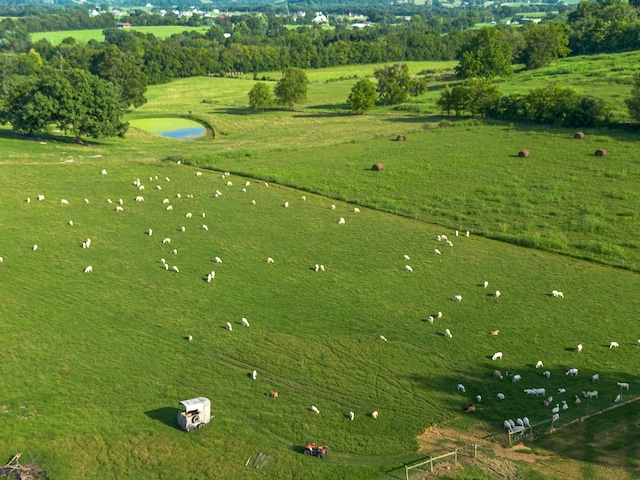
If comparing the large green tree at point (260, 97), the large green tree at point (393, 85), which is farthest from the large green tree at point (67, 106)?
the large green tree at point (393, 85)

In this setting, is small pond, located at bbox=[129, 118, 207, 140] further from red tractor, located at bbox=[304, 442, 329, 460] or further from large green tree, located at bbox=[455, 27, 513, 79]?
red tractor, located at bbox=[304, 442, 329, 460]

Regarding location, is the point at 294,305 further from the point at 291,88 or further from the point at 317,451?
the point at 291,88

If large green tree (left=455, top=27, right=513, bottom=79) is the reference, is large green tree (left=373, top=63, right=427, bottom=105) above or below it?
below

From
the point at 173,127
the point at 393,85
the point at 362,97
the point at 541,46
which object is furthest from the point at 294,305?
the point at 541,46

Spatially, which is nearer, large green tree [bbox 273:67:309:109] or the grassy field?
the grassy field

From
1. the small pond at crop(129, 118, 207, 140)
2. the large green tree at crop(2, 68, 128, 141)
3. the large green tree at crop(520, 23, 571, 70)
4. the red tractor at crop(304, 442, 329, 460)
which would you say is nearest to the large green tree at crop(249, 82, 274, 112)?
the small pond at crop(129, 118, 207, 140)

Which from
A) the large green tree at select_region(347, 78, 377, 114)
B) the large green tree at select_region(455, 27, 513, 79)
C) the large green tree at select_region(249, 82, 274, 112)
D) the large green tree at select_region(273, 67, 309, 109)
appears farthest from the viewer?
the large green tree at select_region(455, 27, 513, 79)

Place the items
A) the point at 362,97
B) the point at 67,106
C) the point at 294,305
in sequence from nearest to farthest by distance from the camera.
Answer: the point at 294,305
the point at 67,106
the point at 362,97
